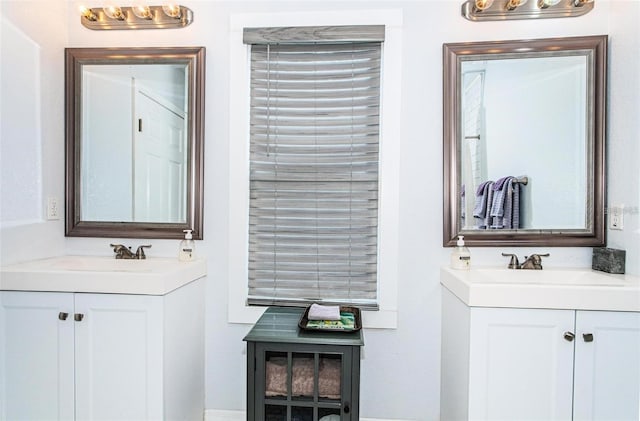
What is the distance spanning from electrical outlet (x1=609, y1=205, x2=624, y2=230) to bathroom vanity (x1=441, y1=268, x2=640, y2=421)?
0.37 m

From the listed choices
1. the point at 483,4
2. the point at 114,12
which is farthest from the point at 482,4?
the point at 114,12

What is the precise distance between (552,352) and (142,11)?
2471 millimetres

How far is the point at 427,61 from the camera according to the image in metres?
1.72

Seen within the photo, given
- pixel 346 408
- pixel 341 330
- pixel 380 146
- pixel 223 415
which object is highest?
pixel 380 146

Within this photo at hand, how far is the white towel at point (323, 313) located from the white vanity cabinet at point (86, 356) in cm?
62

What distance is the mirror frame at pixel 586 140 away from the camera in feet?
5.33

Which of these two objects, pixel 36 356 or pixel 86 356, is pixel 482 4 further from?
pixel 36 356

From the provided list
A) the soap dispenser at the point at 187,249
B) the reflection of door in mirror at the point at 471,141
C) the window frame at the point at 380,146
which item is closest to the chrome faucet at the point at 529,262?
the reflection of door in mirror at the point at 471,141

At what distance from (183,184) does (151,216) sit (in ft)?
0.85

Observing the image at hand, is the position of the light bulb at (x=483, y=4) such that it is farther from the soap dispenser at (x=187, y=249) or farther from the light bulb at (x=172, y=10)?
the soap dispenser at (x=187, y=249)

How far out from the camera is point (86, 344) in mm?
1400

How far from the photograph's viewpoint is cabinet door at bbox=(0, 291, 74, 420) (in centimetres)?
141

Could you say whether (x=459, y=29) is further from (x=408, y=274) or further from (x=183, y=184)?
(x=183, y=184)

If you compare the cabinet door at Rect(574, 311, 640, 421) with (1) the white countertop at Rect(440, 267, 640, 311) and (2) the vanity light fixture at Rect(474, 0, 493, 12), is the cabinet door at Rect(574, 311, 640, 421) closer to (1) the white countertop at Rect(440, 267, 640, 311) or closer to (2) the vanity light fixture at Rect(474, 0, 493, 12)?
(1) the white countertop at Rect(440, 267, 640, 311)
